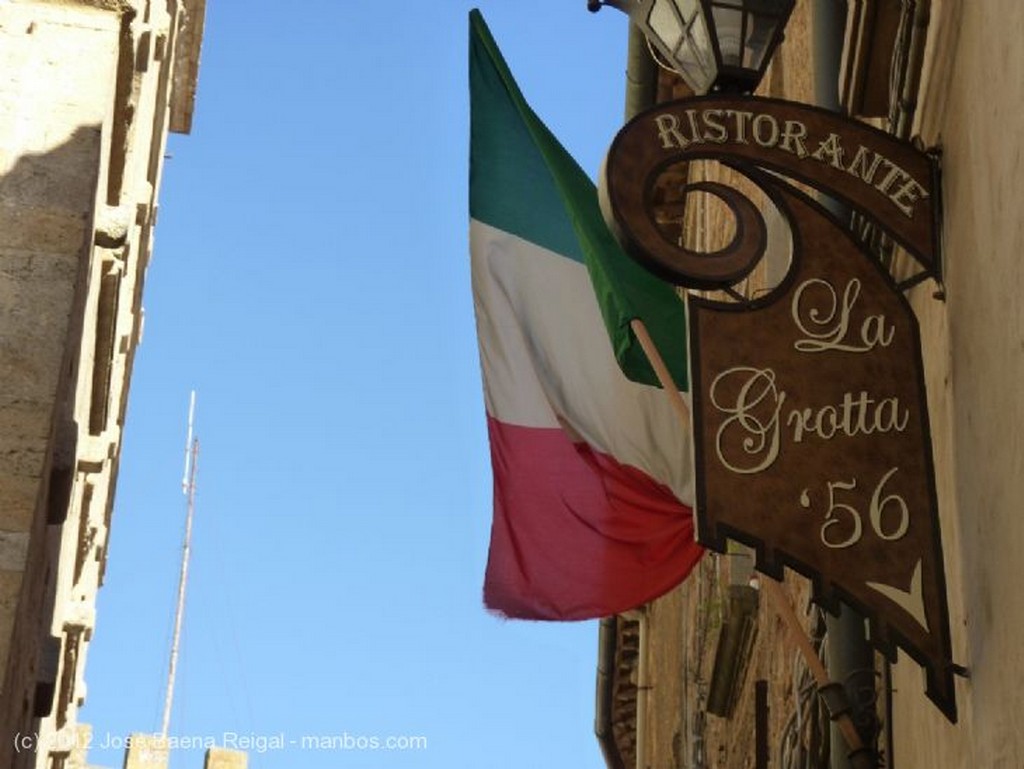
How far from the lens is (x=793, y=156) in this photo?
5.19 m

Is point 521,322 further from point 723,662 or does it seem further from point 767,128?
point 723,662

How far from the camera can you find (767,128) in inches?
206

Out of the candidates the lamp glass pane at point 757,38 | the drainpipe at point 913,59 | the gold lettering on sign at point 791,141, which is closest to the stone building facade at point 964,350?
the drainpipe at point 913,59

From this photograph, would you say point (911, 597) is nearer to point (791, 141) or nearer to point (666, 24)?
point (791, 141)

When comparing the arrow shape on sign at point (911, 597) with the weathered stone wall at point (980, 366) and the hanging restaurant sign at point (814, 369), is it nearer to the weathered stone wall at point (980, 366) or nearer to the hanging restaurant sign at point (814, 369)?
the hanging restaurant sign at point (814, 369)

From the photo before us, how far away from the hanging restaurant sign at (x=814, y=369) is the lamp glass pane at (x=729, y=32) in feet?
2.16

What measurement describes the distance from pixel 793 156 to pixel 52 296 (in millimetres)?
2956

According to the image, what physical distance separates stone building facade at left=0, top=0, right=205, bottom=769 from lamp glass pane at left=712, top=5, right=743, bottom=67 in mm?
2523

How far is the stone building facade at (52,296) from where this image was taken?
643 cm

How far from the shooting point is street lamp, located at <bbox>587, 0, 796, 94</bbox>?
5883 mm

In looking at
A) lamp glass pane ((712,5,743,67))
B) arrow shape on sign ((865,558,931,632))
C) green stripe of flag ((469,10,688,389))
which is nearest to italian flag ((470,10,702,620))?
green stripe of flag ((469,10,688,389))

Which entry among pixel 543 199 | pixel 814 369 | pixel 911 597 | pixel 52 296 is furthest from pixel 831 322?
pixel 52 296

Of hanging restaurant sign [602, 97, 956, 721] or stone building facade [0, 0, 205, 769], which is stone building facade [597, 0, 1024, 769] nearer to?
hanging restaurant sign [602, 97, 956, 721]

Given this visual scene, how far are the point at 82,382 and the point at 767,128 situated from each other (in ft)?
16.2
